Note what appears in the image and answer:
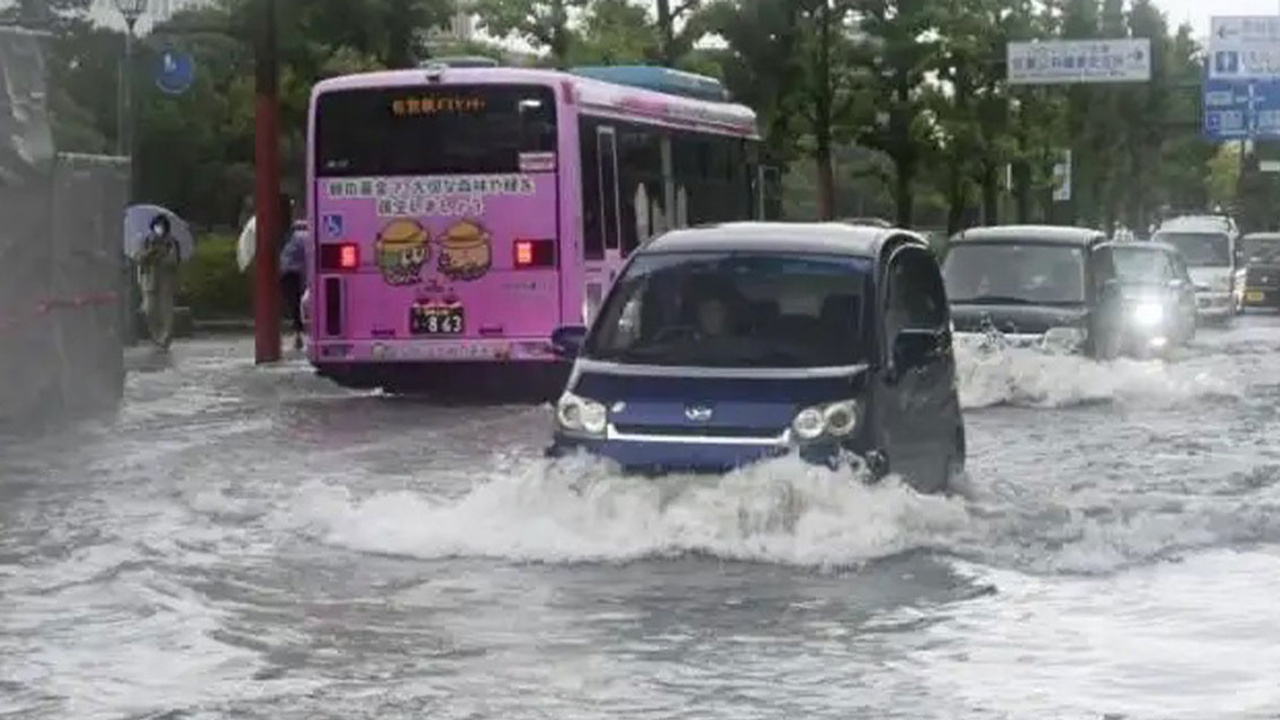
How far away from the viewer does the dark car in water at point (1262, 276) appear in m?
55.7

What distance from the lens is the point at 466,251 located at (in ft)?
81.4

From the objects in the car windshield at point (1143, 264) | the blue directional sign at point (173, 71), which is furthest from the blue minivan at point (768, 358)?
the blue directional sign at point (173, 71)

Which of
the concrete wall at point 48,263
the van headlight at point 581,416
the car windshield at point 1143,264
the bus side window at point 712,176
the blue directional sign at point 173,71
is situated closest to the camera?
the van headlight at point 581,416

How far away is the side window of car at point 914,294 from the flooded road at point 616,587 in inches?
43.0

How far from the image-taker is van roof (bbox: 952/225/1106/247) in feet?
89.4

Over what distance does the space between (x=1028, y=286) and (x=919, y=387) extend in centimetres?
1183

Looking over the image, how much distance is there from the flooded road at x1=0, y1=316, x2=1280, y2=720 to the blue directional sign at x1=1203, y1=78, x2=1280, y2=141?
152ft

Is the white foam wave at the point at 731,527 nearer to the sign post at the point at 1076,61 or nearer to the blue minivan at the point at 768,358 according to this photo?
the blue minivan at the point at 768,358

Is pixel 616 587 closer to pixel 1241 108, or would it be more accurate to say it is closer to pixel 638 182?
pixel 638 182

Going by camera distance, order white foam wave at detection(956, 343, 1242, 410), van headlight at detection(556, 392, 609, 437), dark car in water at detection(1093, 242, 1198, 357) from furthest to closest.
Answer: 1. dark car in water at detection(1093, 242, 1198, 357)
2. white foam wave at detection(956, 343, 1242, 410)
3. van headlight at detection(556, 392, 609, 437)

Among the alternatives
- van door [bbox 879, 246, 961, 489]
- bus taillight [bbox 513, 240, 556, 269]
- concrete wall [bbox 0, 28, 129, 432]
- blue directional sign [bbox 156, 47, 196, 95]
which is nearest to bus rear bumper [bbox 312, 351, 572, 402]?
bus taillight [bbox 513, 240, 556, 269]

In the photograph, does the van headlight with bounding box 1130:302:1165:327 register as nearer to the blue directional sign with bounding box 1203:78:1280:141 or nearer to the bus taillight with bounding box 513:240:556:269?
the bus taillight with bounding box 513:240:556:269

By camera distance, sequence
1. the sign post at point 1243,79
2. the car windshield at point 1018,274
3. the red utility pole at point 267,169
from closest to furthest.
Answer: the car windshield at point 1018,274, the red utility pole at point 267,169, the sign post at point 1243,79

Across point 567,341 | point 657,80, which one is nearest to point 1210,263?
point 657,80
